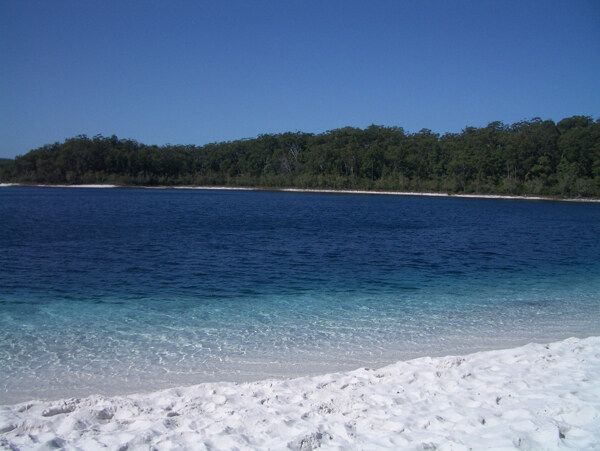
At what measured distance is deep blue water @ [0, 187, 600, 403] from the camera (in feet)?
26.0

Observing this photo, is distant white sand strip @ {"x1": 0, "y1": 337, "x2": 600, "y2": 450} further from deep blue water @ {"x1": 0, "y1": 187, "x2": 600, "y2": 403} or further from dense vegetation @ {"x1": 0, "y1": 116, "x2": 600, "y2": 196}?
dense vegetation @ {"x1": 0, "y1": 116, "x2": 600, "y2": 196}

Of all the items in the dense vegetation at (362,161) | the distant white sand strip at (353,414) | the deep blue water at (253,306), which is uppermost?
the dense vegetation at (362,161)

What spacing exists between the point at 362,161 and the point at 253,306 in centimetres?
12077

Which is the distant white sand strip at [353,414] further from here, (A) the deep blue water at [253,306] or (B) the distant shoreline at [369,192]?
(B) the distant shoreline at [369,192]

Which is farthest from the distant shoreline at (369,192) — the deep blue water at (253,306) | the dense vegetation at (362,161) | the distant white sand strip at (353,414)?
the distant white sand strip at (353,414)

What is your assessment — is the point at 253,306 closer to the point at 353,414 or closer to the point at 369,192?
the point at 353,414

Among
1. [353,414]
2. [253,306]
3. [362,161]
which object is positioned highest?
[362,161]

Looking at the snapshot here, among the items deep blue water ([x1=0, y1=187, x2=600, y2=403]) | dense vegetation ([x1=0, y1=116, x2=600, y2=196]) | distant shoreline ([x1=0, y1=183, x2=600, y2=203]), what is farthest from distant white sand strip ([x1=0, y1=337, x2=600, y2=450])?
dense vegetation ([x1=0, y1=116, x2=600, y2=196])

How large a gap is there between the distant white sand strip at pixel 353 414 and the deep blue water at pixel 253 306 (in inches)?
44.3

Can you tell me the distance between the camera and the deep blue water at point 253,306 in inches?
312

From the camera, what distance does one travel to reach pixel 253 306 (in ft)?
38.6

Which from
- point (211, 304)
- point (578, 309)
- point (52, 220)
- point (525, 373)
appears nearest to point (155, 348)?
point (211, 304)

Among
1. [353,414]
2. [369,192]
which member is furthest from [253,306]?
[369,192]

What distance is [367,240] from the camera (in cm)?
2628
